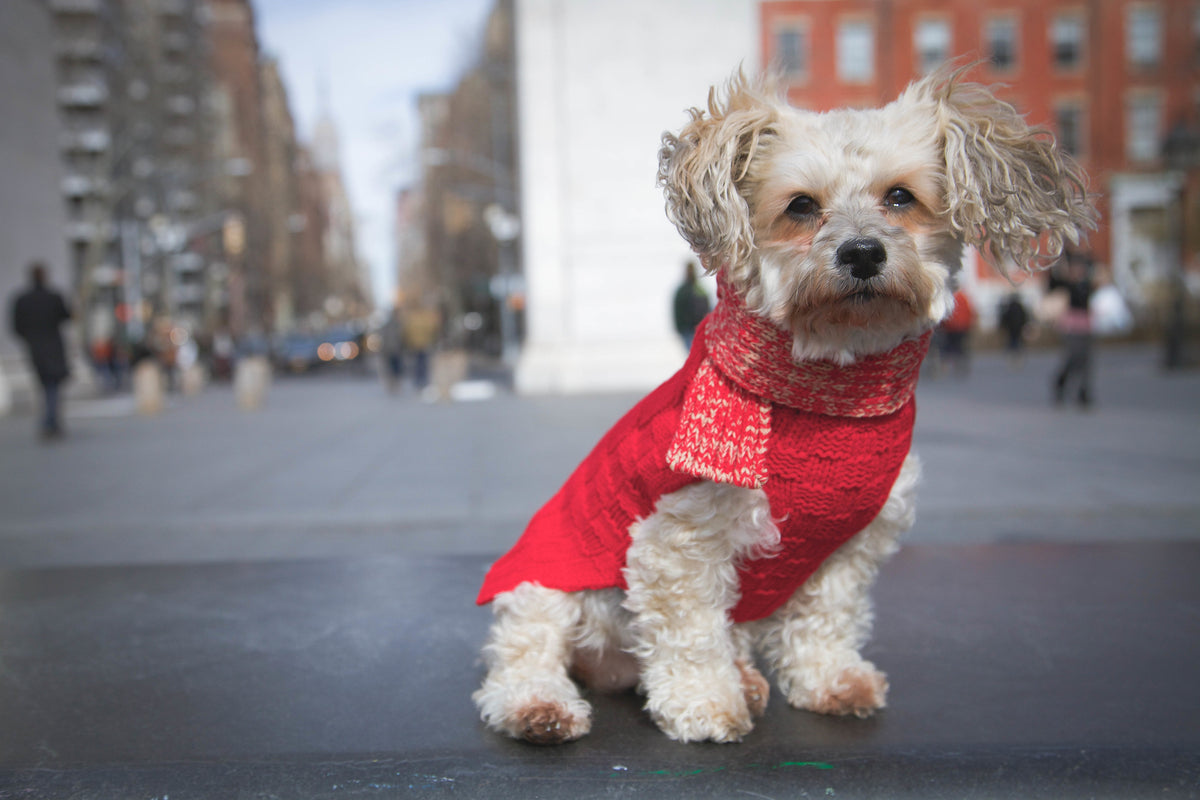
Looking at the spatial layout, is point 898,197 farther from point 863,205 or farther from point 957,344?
point 957,344

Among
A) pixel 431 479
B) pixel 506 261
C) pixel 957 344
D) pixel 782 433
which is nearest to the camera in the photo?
pixel 782 433

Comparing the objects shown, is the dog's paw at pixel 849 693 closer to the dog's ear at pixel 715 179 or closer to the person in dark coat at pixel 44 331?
the dog's ear at pixel 715 179

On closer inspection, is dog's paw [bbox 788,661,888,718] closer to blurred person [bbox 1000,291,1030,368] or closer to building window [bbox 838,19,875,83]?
blurred person [bbox 1000,291,1030,368]

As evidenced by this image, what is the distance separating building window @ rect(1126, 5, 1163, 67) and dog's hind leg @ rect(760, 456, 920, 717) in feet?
149

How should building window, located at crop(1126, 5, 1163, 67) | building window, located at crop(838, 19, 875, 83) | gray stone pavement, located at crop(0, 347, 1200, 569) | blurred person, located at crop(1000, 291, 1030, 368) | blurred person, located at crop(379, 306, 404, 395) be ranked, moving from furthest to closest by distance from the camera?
building window, located at crop(838, 19, 875, 83) < building window, located at crop(1126, 5, 1163, 67) < blurred person, located at crop(1000, 291, 1030, 368) < blurred person, located at crop(379, 306, 404, 395) < gray stone pavement, located at crop(0, 347, 1200, 569)

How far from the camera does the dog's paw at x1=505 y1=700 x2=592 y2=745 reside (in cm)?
229

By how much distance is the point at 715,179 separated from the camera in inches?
80.7

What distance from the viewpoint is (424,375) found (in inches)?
878

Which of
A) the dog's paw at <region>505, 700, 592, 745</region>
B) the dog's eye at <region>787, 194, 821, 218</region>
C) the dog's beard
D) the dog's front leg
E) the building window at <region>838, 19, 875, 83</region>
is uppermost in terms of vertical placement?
the building window at <region>838, 19, 875, 83</region>

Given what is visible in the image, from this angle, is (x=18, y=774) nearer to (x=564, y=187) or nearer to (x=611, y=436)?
(x=611, y=436)

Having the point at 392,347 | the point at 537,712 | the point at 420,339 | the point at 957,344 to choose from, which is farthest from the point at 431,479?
the point at 957,344

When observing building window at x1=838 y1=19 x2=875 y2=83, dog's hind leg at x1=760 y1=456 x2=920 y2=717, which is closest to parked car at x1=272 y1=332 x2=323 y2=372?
building window at x1=838 y1=19 x2=875 y2=83

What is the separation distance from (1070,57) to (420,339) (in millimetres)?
32464

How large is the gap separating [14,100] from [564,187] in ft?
39.0
